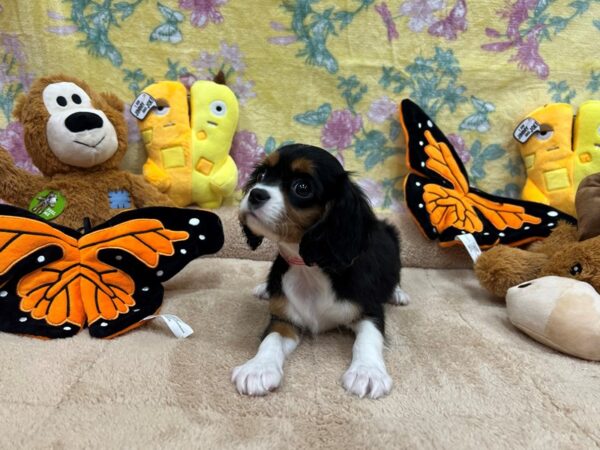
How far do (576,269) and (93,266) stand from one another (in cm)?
174

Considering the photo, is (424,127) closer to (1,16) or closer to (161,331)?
(161,331)

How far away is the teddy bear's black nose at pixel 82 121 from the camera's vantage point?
1.85 metres

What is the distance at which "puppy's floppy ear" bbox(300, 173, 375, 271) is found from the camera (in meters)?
1.34

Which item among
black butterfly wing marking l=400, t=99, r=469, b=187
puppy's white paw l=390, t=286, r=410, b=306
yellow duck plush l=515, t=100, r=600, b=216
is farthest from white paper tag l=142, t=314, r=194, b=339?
yellow duck plush l=515, t=100, r=600, b=216

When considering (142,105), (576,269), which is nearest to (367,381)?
(576,269)

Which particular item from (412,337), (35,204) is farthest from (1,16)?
(412,337)

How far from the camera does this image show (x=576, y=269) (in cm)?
161

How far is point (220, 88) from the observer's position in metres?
2.28

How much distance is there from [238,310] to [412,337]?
0.67 m

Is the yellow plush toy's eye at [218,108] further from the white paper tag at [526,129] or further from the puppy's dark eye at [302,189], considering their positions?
the white paper tag at [526,129]

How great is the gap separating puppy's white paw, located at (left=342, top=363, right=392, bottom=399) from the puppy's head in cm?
30

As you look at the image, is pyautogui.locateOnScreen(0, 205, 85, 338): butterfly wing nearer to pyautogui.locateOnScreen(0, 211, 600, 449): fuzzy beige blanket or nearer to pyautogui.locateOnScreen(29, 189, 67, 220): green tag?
pyautogui.locateOnScreen(0, 211, 600, 449): fuzzy beige blanket

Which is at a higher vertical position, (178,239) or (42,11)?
(42,11)

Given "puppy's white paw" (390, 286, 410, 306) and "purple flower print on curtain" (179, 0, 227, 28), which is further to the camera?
"purple flower print on curtain" (179, 0, 227, 28)
